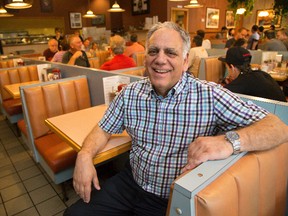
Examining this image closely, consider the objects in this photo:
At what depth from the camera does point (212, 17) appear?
9531mm

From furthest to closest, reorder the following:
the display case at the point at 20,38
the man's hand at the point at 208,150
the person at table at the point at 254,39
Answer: the display case at the point at 20,38 < the person at table at the point at 254,39 < the man's hand at the point at 208,150

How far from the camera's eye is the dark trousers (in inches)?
48.7

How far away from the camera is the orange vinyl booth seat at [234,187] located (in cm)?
66

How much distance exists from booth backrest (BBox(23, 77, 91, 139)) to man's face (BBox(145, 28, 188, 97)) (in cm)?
147

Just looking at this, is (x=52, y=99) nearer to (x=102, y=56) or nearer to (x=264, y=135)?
(x=264, y=135)

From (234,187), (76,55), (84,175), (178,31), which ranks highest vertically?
(178,31)

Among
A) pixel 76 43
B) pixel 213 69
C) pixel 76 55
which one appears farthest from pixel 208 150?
pixel 213 69

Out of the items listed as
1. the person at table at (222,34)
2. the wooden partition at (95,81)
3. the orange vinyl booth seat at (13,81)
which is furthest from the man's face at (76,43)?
the person at table at (222,34)

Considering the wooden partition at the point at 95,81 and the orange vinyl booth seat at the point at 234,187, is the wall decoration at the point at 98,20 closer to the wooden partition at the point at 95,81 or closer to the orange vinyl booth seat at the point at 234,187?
the wooden partition at the point at 95,81

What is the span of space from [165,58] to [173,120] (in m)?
0.33

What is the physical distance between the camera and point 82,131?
1616 mm

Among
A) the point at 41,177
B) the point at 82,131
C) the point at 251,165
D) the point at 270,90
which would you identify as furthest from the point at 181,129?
the point at 41,177

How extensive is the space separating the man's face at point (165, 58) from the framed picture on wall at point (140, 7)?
26.1 feet

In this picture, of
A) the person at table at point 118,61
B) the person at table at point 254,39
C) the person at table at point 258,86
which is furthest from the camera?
the person at table at point 254,39
